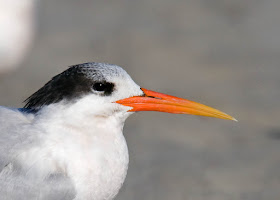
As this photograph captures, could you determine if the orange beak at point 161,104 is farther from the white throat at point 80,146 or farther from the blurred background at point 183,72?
the blurred background at point 183,72

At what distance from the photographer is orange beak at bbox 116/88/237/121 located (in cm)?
343

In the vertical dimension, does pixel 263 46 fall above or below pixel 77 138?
below

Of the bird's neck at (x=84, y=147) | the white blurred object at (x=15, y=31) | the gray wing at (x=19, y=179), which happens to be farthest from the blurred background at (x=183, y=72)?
the gray wing at (x=19, y=179)

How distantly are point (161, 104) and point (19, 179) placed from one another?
0.96m

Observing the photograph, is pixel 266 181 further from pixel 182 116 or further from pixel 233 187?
pixel 182 116

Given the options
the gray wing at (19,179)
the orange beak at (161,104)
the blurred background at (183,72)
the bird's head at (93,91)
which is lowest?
the blurred background at (183,72)

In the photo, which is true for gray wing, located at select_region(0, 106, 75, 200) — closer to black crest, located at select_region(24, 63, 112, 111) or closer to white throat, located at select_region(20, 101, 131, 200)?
white throat, located at select_region(20, 101, 131, 200)

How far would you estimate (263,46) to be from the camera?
891cm

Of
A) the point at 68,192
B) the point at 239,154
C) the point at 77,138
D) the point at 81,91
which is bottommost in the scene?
the point at 239,154

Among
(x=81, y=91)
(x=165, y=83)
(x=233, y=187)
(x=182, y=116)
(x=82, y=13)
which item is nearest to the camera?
(x=81, y=91)

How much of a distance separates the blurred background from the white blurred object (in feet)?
0.07

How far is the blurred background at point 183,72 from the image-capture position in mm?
5770

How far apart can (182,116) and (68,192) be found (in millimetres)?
3960

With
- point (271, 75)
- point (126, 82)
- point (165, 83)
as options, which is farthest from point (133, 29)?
point (126, 82)
